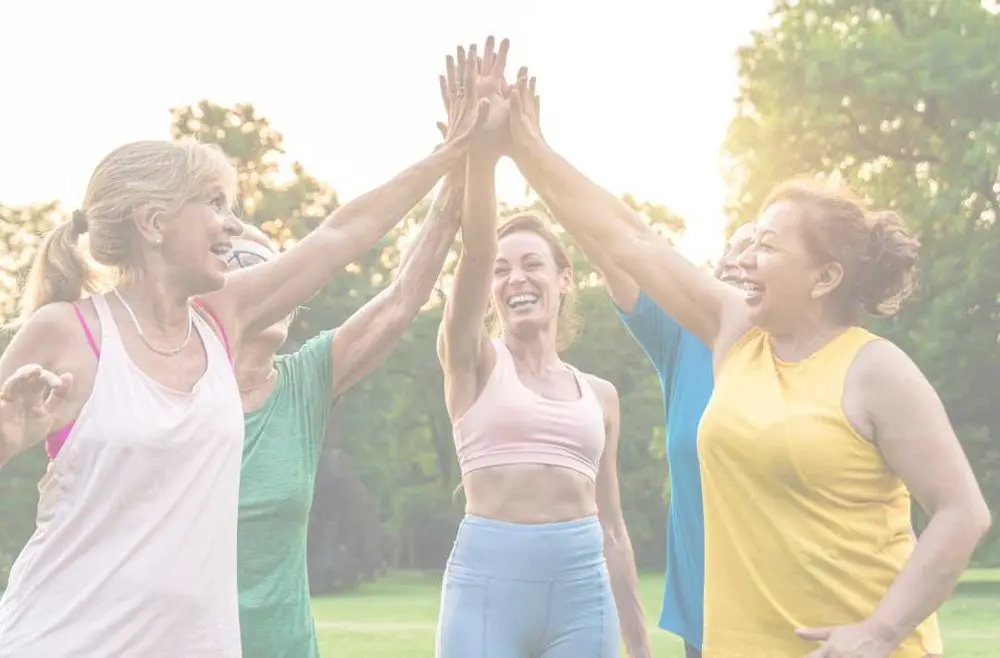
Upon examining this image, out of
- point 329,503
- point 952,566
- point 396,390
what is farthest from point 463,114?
point 396,390

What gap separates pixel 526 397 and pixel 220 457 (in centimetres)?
230

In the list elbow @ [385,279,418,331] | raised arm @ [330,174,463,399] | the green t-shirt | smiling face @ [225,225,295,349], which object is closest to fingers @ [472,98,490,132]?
raised arm @ [330,174,463,399]

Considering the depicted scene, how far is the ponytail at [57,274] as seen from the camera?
3635mm

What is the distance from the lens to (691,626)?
5191 mm

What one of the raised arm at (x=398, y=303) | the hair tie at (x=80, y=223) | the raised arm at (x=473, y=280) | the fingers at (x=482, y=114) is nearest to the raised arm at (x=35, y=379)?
the hair tie at (x=80, y=223)

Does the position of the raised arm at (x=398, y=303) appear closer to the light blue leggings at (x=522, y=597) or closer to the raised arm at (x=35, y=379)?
the light blue leggings at (x=522, y=597)

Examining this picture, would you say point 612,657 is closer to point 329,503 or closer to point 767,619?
point 767,619

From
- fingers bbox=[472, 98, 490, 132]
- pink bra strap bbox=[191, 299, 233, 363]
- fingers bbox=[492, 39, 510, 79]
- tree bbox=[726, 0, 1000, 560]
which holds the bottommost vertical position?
→ pink bra strap bbox=[191, 299, 233, 363]

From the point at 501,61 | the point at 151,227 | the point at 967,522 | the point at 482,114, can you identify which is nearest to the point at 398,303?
the point at 482,114

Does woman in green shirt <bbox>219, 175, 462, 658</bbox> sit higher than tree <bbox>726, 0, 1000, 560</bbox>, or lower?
lower

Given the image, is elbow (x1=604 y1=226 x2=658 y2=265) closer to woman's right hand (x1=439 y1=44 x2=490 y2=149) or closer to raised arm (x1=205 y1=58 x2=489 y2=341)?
raised arm (x1=205 y1=58 x2=489 y2=341)

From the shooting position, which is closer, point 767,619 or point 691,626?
point 767,619

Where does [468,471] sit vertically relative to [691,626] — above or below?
above

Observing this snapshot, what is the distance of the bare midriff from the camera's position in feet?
18.4
